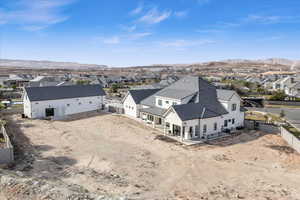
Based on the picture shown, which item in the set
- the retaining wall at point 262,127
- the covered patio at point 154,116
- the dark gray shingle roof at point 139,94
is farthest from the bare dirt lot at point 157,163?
the dark gray shingle roof at point 139,94

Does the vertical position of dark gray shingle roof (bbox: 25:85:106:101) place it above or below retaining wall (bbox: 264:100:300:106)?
above

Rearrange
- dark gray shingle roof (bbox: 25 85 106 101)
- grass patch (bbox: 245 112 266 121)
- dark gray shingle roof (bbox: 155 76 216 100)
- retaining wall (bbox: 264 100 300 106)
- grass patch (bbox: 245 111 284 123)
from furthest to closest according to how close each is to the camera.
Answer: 1. retaining wall (bbox: 264 100 300 106)
2. grass patch (bbox: 245 112 266 121)
3. dark gray shingle roof (bbox: 25 85 106 101)
4. grass patch (bbox: 245 111 284 123)
5. dark gray shingle roof (bbox: 155 76 216 100)

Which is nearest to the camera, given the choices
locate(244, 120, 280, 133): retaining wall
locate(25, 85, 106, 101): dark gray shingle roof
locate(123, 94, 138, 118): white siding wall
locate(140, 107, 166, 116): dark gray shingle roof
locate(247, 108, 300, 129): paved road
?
locate(244, 120, 280, 133): retaining wall

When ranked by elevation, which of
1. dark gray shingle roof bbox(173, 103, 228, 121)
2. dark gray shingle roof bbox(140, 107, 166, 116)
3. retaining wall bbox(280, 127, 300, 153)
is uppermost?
dark gray shingle roof bbox(173, 103, 228, 121)

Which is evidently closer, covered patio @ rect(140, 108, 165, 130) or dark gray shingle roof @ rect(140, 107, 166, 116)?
covered patio @ rect(140, 108, 165, 130)

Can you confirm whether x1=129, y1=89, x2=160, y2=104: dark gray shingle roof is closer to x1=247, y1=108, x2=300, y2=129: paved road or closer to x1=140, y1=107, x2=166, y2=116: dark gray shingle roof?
x1=140, y1=107, x2=166, y2=116: dark gray shingle roof

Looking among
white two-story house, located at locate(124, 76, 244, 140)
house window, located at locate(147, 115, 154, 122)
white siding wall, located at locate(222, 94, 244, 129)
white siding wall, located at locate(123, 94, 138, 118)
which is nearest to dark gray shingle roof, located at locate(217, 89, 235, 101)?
white two-story house, located at locate(124, 76, 244, 140)

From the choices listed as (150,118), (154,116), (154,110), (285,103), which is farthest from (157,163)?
(285,103)

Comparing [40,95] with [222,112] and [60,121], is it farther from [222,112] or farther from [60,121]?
[222,112]
